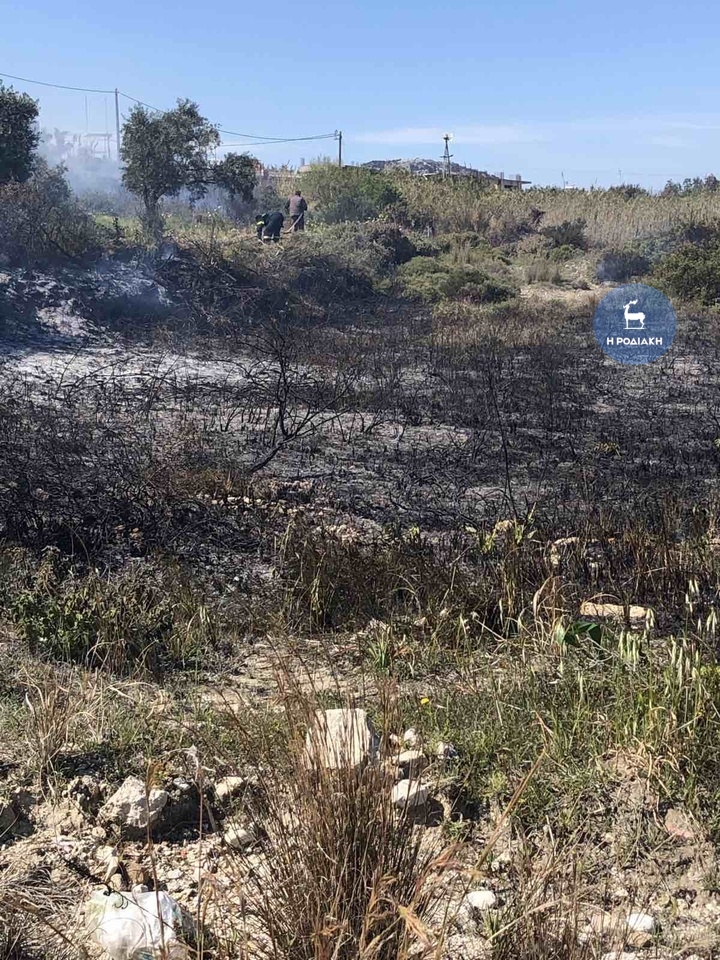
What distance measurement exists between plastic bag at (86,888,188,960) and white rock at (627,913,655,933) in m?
1.14

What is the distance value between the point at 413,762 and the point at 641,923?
783mm

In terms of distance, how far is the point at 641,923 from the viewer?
2412 millimetres

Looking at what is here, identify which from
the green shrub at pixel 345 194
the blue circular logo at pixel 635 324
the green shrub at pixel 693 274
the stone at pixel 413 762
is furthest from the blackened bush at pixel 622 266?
the stone at pixel 413 762

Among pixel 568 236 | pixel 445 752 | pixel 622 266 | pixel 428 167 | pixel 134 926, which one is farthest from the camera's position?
pixel 428 167

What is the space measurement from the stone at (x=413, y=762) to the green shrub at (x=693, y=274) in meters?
19.4

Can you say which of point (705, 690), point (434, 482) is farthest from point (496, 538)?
point (705, 690)

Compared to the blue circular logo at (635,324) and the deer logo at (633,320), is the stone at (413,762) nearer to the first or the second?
the blue circular logo at (635,324)

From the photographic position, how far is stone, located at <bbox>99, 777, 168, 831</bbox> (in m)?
2.76

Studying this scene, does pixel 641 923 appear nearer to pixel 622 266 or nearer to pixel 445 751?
pixel 445 751

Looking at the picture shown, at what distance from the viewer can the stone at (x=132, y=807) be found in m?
2.76

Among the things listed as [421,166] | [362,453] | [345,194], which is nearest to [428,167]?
[421,166]

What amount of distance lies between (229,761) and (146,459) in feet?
17.7

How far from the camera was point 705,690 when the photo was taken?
10.8ft

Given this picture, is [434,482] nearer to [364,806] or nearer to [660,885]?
[660,885]
